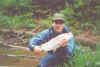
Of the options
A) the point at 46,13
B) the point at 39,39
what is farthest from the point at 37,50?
the point at 46,13

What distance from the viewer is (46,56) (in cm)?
221

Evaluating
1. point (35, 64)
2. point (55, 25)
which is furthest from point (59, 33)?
point (35, 64)

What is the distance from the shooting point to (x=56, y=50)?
2.20 metres

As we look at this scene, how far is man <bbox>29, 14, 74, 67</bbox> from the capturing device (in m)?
2.19

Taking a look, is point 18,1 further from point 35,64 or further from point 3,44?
point 35,64

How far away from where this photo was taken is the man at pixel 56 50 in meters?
2.19

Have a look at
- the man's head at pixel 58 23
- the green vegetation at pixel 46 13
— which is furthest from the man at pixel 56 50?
the green vegetation at pixel 46 13

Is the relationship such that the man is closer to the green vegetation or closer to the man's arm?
the man's arm

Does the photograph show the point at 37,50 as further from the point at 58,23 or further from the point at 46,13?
the point at 46,13

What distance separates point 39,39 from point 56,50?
0.21 meters

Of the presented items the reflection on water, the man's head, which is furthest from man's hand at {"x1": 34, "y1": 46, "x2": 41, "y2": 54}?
the man's head

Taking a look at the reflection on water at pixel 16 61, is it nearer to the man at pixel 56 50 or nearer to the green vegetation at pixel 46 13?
the man at pixel 56 50

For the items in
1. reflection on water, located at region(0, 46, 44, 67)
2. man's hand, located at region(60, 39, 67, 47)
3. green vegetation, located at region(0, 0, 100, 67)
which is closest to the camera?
man's hand, located at region(60, 39, 67, 47)

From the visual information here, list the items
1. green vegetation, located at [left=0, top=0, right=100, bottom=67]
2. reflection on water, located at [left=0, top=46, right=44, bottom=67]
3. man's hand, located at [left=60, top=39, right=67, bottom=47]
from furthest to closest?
green vegetation, located at [left=0, top=0, right=100, bottom=67]
reflection on water, located at [left=0, top=46, right=44, bottom=67]
man's hand, located at [left=60, top=39, right=67, bottom=47]
